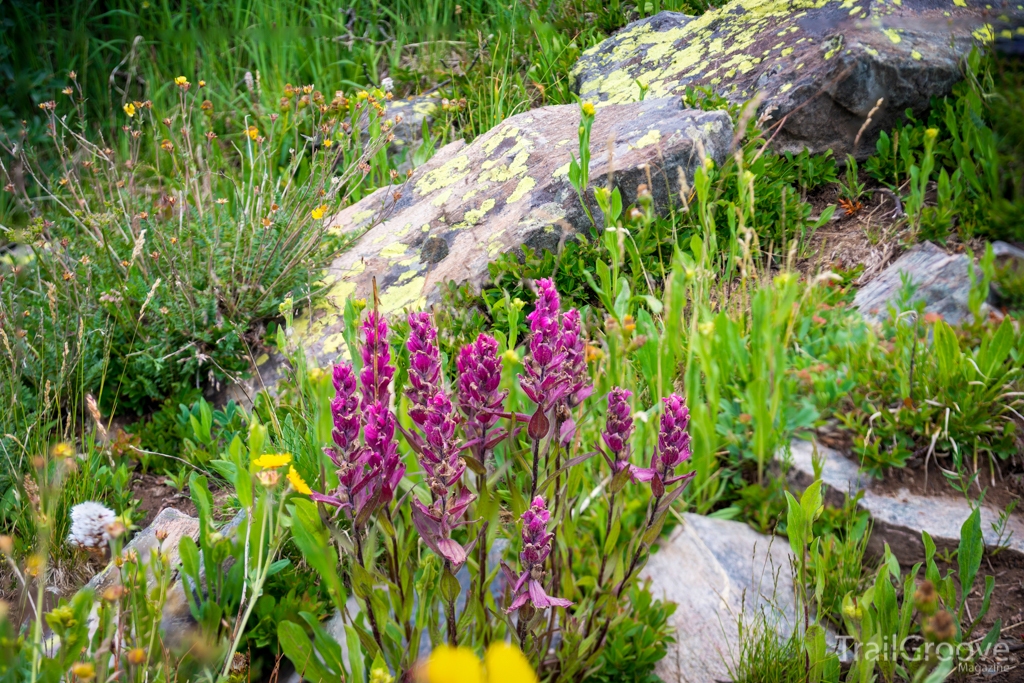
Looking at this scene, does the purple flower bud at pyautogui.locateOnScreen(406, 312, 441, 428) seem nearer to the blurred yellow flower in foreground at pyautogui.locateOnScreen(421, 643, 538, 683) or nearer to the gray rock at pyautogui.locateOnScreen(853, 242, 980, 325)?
Result: the blurred yellow flower in foreground at pyautogui.locateOnScreen(421, 643, 538, 683)

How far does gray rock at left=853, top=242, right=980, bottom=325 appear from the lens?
7.43 feet

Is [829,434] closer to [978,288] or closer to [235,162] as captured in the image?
[978,288]

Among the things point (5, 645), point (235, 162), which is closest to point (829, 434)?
point (5, 645)

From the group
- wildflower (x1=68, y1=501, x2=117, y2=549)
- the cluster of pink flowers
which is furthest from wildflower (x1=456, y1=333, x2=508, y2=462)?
wildflower (x1=68, y1=501, x2=117, y2=549)

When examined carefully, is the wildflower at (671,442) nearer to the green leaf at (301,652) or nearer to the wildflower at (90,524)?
the green leaf at (301,652)

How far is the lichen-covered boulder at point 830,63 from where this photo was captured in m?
3.16

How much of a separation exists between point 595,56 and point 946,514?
11.2 ft

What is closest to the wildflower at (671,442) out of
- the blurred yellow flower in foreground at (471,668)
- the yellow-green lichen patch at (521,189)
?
the blurred yellow flower in foreground at (471,668)

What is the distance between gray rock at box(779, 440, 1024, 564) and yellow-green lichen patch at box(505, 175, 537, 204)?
5.72ft

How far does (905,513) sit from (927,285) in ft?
3.19

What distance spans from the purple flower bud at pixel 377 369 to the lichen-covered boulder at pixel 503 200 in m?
1.44

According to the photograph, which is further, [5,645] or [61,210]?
[61,210]

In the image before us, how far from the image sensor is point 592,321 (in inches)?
106

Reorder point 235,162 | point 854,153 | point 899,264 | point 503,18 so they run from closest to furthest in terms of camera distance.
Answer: point 899,264 < point 854,153 < point 503,18 < point 235,162
